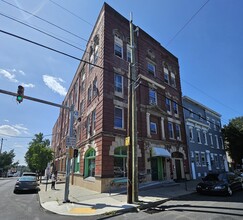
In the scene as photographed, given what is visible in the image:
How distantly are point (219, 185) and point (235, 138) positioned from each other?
77.8 feet

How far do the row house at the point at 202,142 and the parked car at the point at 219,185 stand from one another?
9.10 meters

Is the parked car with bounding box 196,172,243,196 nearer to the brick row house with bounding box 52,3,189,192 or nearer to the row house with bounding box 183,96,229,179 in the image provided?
the brick row house with bounding box 52,3,189,192

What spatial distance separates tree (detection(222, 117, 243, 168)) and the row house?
1.27m

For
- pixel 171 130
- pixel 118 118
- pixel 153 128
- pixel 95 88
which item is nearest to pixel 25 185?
pixel 118 118

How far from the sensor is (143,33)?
73.0 ft

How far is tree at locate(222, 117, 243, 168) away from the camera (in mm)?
31356

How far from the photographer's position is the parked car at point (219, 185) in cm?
1183

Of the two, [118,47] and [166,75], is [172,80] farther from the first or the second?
[118,47]

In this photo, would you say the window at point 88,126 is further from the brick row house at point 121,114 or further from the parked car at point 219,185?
the parked car at point 219,185

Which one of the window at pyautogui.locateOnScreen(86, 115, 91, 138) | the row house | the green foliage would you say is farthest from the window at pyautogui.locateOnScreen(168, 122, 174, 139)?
the green foliage

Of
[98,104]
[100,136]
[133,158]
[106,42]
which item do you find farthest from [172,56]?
[133,158]

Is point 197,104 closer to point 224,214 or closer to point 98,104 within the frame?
point 98,104

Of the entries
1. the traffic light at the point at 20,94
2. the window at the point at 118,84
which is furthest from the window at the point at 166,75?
the traffic light at the point at 20,94

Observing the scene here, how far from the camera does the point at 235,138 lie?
3155 centimetres
